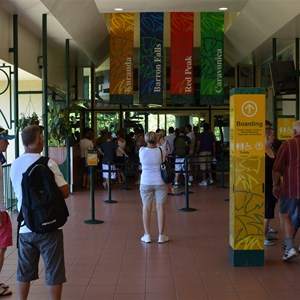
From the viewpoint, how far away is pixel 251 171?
6152 mm

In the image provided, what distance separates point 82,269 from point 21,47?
21.7 ft

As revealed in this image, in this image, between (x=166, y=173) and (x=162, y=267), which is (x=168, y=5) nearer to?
(x=166, y=173)

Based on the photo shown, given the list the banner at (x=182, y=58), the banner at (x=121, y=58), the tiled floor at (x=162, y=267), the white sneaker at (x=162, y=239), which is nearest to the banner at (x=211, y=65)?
the banner at (x=182, y=58)

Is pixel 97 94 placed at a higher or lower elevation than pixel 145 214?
higher

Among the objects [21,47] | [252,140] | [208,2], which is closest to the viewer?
[252,140]

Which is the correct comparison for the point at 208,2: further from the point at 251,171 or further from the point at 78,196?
the point at 251,171

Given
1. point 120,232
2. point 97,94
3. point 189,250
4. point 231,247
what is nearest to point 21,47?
point 120,232

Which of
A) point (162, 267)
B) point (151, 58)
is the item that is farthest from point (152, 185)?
point (151, 58)

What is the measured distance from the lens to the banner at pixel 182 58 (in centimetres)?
1450

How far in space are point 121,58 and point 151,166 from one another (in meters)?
7.75

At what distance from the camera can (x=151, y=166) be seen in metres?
7.49

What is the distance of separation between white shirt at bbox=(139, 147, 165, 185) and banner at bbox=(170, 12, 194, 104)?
708 centimetres

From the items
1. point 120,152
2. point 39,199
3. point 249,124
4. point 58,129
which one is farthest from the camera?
point 120,152

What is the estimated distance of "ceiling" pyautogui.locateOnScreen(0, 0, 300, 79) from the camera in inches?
407
